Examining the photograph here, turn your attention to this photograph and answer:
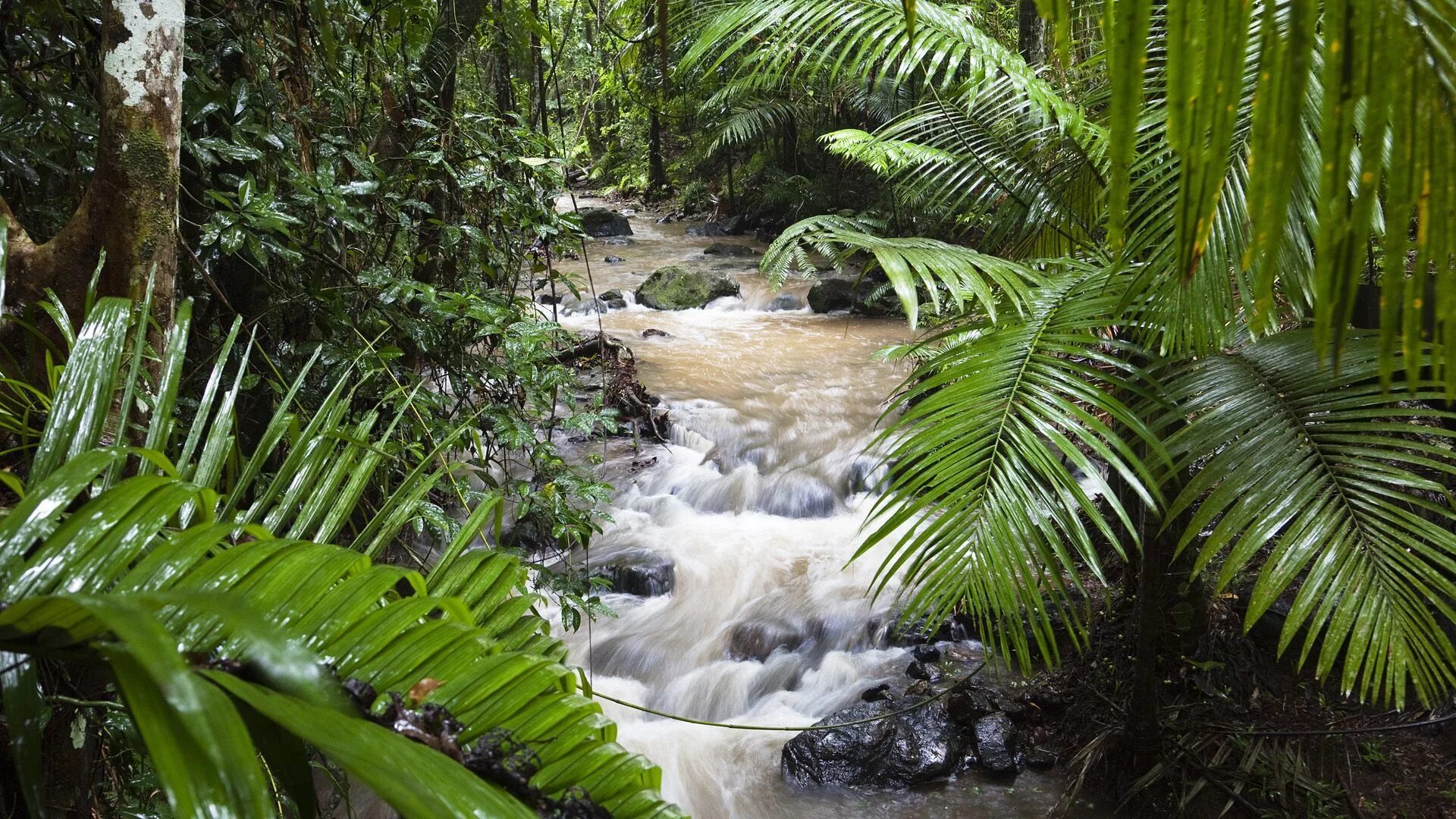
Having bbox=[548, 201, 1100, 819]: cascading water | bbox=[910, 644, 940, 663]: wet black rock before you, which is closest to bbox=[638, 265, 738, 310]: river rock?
bbox=[548, 201, 1100, 819]: cascading water

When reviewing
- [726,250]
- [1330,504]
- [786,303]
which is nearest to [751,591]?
[1330,504]

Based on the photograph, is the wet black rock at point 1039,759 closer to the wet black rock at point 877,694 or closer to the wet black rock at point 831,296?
the wet black rock at point 877,694

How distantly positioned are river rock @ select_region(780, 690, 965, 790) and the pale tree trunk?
2575 mm

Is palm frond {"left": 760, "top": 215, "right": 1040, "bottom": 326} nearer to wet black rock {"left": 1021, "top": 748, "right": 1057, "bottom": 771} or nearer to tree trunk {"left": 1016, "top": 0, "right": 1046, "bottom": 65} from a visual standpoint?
wet black rock {"left": 1021, "top": 748, "right": 1057, "bottom": 771}

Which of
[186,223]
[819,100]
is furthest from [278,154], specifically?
[819,100]

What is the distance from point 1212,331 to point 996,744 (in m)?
1.99

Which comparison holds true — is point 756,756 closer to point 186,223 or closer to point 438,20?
point 186,223

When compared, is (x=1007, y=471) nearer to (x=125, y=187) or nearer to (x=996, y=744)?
(x=125, y=187)

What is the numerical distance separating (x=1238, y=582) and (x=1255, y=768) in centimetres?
90

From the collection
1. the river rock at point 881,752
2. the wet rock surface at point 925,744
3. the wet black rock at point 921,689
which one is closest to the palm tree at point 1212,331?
the wet rock surface at point 925,744

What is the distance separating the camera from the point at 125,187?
143 centimetres

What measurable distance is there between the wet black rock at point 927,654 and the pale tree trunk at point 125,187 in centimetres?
313

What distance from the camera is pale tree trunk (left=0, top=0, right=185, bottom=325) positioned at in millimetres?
1430

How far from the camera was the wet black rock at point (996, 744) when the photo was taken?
307cm
